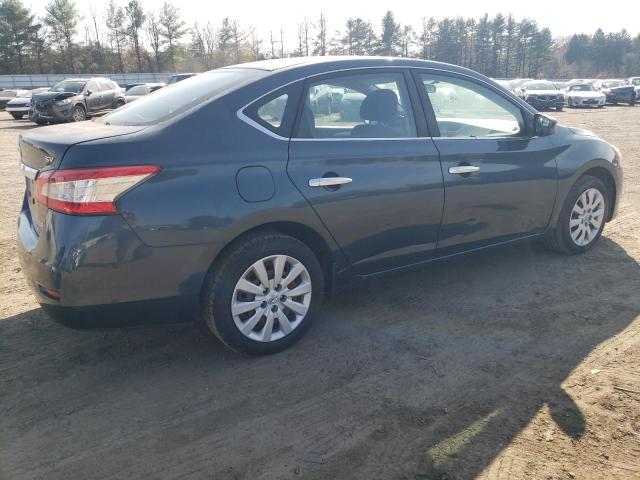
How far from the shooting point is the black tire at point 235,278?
317 cm

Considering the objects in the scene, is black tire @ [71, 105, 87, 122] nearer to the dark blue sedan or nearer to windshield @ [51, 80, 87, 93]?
windshield @ [51, 80, 87, 93]

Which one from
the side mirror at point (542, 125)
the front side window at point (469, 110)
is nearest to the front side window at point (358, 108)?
the front side window at point (469, 110)

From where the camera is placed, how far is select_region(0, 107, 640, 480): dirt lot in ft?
8.23

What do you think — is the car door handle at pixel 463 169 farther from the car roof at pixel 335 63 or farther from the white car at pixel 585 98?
the white car at pixel 585 98

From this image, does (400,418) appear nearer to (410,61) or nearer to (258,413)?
(258,413)

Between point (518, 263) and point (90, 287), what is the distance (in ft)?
12.1

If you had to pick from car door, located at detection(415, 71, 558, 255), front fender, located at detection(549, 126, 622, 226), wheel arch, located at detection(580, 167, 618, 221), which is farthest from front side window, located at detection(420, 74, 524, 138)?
wheel arch, located at detection(580, 167, 618, 221)

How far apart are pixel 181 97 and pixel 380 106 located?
134cm

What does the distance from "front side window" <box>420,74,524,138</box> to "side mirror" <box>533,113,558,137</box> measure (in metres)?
0.13

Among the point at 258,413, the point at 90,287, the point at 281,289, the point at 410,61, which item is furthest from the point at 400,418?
the point at 410,61

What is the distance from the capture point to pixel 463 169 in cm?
402

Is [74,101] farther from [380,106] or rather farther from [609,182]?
[609,182]

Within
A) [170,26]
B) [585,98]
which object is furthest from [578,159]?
[170,26]

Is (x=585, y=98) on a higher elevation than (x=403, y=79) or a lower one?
lower
